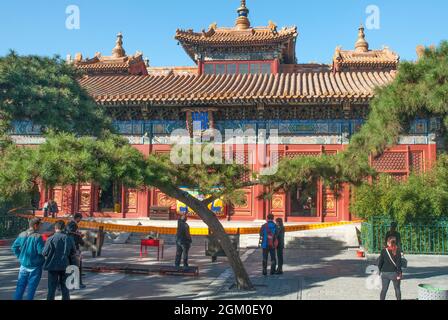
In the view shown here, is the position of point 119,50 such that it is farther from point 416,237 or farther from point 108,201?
point 416,237

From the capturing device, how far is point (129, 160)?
639 cm

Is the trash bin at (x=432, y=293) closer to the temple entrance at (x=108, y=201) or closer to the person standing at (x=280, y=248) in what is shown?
the person standing at (x=280, y=248)

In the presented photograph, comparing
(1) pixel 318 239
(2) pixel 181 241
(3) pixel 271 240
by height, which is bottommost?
(1) pixel 318 239

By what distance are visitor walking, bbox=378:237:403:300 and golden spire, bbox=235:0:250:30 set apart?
64.0 ft

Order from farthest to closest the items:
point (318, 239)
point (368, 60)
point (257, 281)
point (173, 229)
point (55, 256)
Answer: point (368, 60) → point (173, 229) → point (318, 239) → point (257, 281) → point (55, 256)

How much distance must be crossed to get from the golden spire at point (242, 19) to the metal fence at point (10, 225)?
15.4m

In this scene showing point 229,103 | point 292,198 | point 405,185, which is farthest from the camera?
point 292,198

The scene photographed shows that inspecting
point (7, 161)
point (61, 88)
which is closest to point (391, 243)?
point (7, 161)

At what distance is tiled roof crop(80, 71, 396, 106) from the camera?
15688mm

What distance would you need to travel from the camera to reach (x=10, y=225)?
580 inches

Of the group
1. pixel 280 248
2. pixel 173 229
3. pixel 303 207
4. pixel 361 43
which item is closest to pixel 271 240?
pixel 280 248

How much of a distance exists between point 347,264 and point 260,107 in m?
7.38

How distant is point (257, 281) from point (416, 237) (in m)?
5.63
